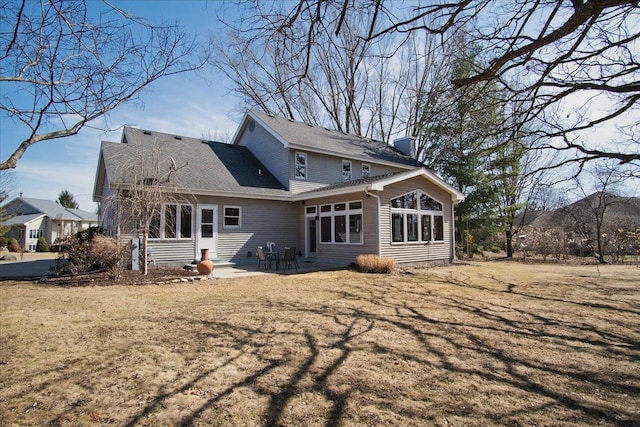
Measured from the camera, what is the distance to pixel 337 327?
5586mm

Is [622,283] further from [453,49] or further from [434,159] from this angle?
[434,159]

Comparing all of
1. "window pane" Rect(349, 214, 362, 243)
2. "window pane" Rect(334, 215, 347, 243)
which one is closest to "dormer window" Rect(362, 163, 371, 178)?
"window pane" Rect(334, 215, 347, 243)

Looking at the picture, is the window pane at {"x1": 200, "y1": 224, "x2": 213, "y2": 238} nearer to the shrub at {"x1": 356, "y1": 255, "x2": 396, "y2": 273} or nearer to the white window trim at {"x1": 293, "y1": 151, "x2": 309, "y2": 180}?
the white window trim at {"x1": 293, "y1": 151, "x2": 309, "y2": 180}

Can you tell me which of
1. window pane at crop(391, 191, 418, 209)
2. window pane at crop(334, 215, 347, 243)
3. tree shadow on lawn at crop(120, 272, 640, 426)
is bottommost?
tree shadow on lawn at crop(120, 272, 640, 426)

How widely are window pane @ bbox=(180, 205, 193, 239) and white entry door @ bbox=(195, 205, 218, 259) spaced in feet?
0.98

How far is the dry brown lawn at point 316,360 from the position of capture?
309 cm

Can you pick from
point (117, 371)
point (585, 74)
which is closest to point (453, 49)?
point (585, 74)

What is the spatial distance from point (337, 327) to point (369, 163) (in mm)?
15399

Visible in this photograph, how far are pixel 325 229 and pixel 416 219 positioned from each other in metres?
3.83

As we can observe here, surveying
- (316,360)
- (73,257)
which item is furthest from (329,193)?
(316,360)

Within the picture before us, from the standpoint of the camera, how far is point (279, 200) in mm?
16391

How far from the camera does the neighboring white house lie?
33969mm

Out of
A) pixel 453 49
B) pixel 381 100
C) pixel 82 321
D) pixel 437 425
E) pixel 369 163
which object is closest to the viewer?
pixel 437 425

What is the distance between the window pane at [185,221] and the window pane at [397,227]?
25.8 feet
